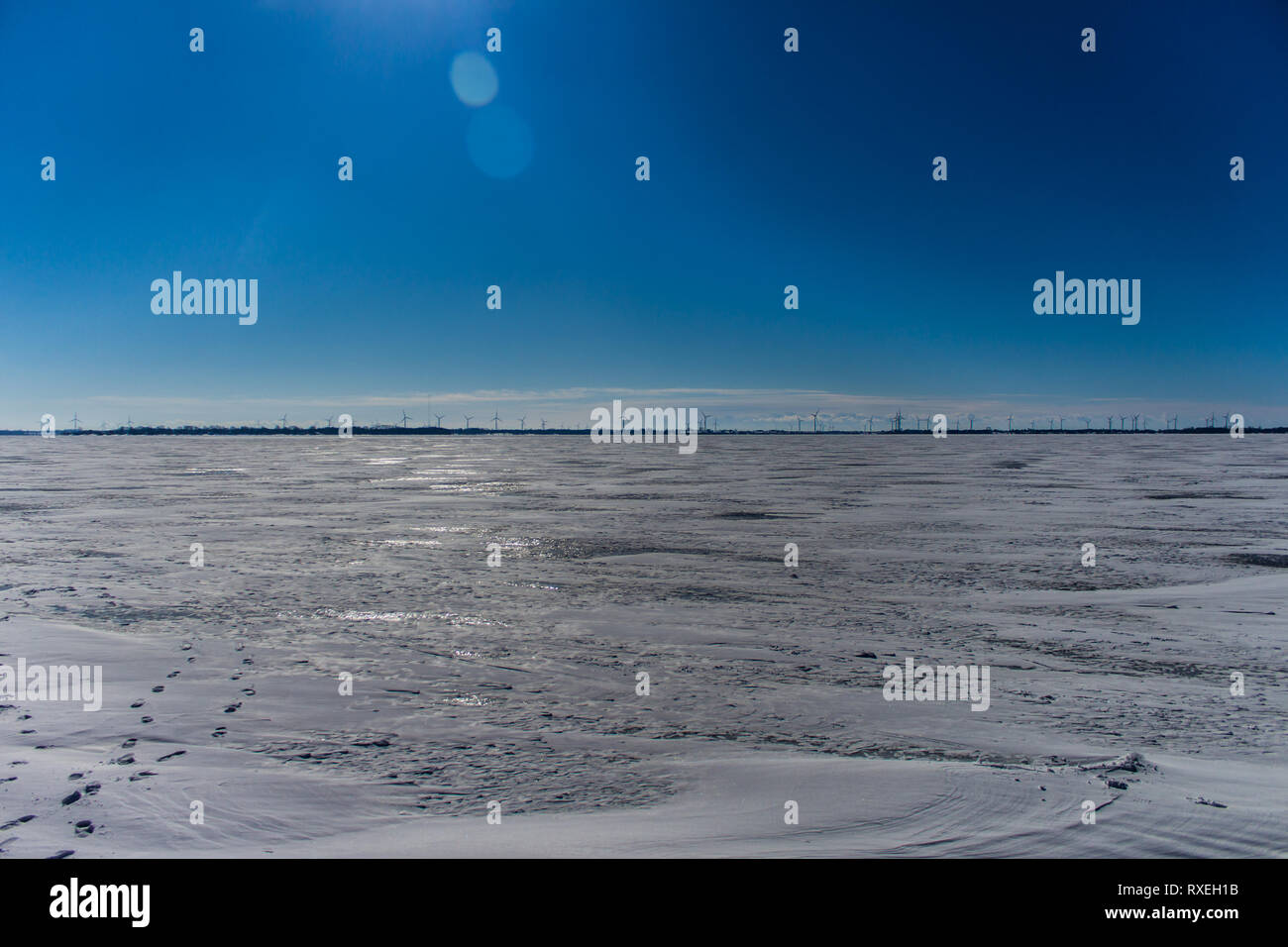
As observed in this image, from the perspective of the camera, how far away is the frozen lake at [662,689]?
4.98 m

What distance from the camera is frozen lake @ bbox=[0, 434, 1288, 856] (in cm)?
498

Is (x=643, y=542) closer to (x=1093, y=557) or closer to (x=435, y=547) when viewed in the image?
(x=435, y=547)

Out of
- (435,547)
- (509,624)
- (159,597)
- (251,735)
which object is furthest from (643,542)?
(251,735)

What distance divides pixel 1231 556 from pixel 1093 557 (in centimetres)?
295

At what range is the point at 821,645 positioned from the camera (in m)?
8.84

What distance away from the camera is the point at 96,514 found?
22.1 m

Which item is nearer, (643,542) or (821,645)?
(821,645)

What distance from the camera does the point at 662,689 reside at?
744 centimetres

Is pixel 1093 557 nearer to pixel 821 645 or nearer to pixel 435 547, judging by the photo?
pixel 821 645

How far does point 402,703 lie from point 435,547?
9.33m
